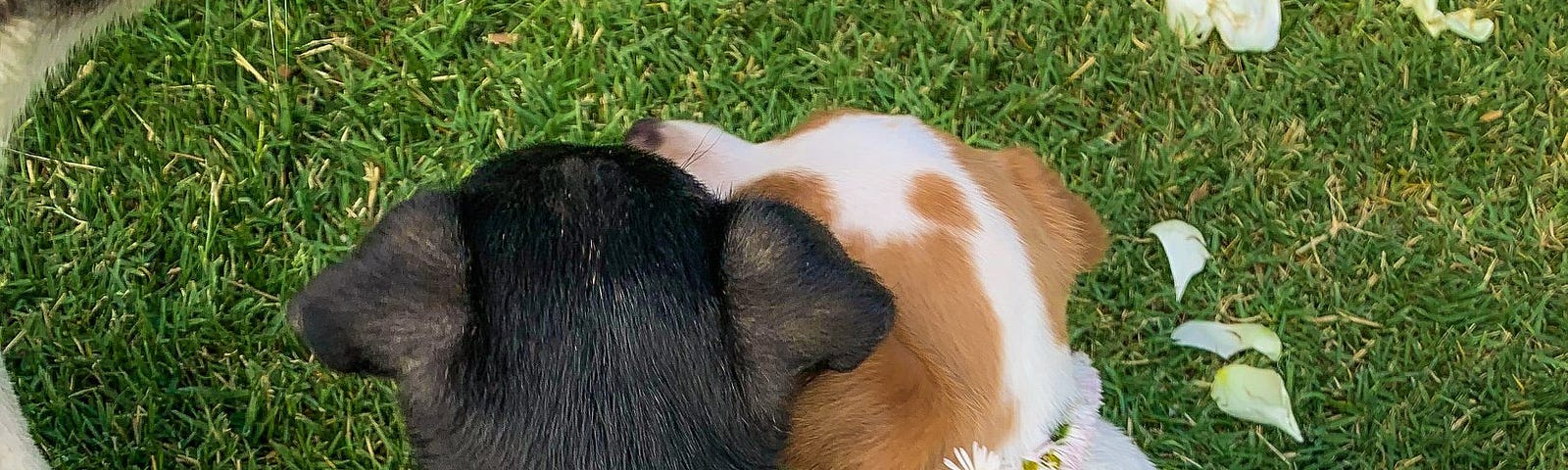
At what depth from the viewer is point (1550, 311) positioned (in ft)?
9.86

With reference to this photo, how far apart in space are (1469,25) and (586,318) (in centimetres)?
300

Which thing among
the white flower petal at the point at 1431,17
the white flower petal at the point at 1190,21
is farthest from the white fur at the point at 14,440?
the white flower petal at the point at 1431,17

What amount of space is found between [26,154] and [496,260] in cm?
209

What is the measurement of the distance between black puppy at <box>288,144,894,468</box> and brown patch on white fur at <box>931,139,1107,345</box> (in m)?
0.47

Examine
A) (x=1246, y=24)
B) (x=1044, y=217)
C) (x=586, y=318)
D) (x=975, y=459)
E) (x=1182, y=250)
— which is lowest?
(x=1182, y=250)

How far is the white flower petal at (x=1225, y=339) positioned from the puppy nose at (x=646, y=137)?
5.32 ft

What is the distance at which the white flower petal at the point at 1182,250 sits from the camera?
2.88 m

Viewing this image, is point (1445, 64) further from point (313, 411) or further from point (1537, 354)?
point (313, 411)

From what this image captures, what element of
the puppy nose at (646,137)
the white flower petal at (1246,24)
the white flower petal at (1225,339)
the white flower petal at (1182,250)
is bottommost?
the white flower petal at (1225,339)

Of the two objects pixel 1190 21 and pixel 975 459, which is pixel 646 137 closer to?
pixel 975 459

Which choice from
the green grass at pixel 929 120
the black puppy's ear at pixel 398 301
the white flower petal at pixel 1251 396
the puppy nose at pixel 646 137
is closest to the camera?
the black puppy's ear at pixel 398 301

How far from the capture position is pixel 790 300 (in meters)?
1.35

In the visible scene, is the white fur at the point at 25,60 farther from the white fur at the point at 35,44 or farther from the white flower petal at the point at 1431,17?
the white flower petal at the point at 1431,17

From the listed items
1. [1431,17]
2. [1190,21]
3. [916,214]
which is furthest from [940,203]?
[1431,17]
